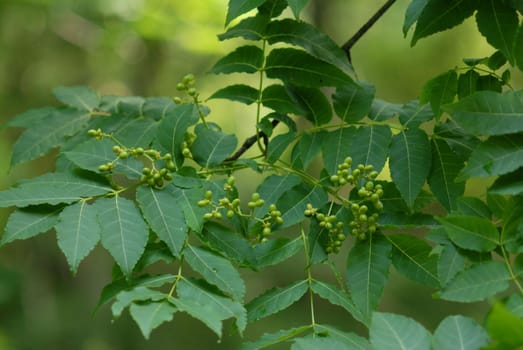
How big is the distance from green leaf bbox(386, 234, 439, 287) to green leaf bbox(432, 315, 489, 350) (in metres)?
0.35

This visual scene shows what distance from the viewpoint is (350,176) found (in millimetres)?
1377

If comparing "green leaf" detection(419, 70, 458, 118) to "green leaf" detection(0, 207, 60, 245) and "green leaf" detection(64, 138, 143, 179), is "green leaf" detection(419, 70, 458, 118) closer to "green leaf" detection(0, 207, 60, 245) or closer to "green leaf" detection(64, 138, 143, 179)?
"green leaf" detection(64, 138, 143, 179)

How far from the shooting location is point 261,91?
1604 millimetres

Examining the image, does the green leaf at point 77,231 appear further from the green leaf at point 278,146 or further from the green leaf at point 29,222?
the green leaf at point 278,146

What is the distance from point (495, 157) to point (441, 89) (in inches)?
13.5

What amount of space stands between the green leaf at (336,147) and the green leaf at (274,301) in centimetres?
27

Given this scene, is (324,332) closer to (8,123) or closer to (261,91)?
(261,91)

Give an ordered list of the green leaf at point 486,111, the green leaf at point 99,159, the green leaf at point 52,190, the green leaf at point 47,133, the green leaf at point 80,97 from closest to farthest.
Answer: the green leaf at point 486,111 < the green leaf at point 52,190 < the green leaf at point 99,159 < the green leaf at point 47,133 < the green leaf at point 80,97

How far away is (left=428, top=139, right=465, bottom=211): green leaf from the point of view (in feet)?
4.60

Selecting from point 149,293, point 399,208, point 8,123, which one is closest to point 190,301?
point 149,293

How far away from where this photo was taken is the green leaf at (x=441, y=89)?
1465mm

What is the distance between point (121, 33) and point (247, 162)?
13.5ft

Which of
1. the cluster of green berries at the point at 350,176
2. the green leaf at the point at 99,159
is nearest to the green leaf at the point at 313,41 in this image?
the cluster of green berries at the point at 350,176

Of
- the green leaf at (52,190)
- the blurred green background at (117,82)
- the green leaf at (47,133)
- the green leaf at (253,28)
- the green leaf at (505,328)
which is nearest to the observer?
the green leaf at (505,328)
